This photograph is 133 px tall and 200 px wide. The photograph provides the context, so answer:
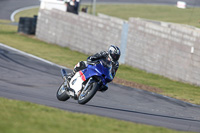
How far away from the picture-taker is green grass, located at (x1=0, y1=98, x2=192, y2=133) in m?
6.60

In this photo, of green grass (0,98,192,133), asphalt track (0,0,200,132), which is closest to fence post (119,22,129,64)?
asphalt track (0,0,200,132)

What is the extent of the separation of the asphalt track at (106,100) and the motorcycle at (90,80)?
1.31ft

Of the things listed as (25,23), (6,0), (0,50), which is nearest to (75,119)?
(0,50)

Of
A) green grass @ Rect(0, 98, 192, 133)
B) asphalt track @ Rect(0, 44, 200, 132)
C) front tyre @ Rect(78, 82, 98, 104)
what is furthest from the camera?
A: asphalt track @ Rect(0, 44, 200, 132)

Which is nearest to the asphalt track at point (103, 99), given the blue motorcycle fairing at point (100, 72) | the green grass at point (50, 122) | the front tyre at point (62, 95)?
the front tyre at point (62, 95)

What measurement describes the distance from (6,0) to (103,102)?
36.7 meters

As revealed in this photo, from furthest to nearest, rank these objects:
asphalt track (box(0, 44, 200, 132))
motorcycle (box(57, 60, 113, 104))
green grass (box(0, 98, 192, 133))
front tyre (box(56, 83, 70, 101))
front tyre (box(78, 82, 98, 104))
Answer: front tyre (box(56, 83, 70, 101)), asphalt track (box(0, 44, 200, 132)), motorcycle (box(57, 60, 113, 104)), front tyre (box(78, 82, 98, 104)), green grass (box(0, 98, 192, 133))

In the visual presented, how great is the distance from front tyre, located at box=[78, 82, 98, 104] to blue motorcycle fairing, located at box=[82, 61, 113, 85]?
0.81 ft

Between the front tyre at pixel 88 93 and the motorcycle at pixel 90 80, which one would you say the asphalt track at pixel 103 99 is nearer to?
the front tyre at pixel 88 93

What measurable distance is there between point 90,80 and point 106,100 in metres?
2.91

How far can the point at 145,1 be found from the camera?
4781cm

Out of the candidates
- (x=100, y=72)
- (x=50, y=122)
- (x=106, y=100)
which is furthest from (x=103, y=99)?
(x=50, y=122)

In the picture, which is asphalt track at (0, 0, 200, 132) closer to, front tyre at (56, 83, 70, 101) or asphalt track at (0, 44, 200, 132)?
asphalt track at (0, 44, 200, 132)

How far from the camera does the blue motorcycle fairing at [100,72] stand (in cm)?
986
